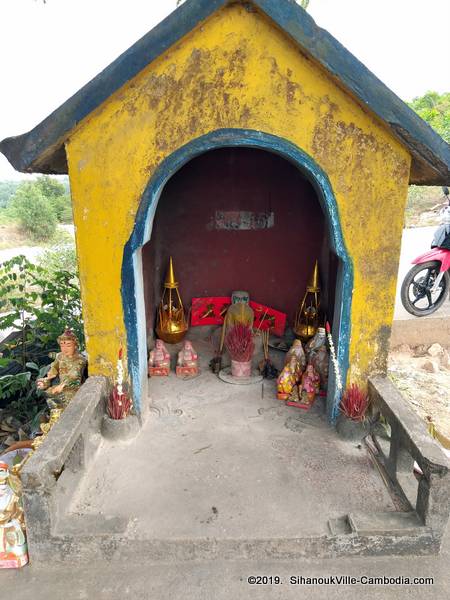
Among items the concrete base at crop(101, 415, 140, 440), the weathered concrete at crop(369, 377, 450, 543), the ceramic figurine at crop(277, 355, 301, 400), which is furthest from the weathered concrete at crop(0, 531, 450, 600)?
the ceramic figurine at crop(277, 355, 301, 400)

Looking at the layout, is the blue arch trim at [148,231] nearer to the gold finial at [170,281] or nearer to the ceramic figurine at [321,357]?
the ceramic figurine at [321,357]

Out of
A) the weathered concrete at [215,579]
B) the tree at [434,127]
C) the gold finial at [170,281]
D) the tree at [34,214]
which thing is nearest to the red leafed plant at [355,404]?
the weathered concrete at [215,579]

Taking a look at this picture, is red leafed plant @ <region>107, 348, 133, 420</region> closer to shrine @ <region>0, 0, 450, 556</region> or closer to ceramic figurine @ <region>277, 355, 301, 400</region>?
shrine @ <region>0, 0, 450, 556</region>

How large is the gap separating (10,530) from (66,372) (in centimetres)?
156

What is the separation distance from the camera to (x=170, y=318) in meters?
5.52

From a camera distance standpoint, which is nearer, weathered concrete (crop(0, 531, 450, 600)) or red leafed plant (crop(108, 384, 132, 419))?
weathered concrete (crop(0, 531, 450, 600))

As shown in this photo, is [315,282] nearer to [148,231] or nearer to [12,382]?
[148,231]

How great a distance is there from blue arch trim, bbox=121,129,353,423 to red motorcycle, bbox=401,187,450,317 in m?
4.53

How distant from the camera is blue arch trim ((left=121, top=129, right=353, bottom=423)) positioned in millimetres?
3490

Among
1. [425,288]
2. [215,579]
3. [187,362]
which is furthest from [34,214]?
[215,579]

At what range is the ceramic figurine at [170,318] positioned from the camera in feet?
18.0

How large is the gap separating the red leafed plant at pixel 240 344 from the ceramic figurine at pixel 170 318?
0.84 m

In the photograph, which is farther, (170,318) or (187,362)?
(170,318)

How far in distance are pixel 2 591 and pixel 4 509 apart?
0.45 metres
